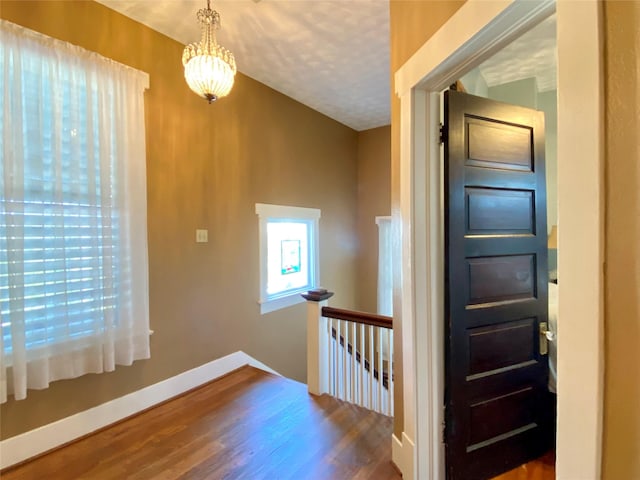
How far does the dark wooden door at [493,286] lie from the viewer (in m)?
1.61

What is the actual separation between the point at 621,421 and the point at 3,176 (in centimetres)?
271

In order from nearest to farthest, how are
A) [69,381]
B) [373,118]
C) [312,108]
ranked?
[69,381]
[312,108]
[373,118]

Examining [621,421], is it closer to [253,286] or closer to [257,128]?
[253,286]

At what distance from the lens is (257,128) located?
336cm

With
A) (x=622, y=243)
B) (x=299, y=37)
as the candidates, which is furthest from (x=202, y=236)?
(x=622, y=243)

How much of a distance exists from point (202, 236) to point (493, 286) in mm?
2342

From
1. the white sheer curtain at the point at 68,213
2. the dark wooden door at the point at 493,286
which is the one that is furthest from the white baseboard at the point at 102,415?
the dark wooden door at the point at 493,286

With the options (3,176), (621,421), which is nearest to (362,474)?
(621,421)

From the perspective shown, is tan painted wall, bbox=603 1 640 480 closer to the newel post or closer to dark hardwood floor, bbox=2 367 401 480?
dark hardwood floor, bbox=2 367 401 480

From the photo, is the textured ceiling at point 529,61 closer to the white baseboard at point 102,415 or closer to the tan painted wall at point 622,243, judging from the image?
the tan painted wall at point 622,243

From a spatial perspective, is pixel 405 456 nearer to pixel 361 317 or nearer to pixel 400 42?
pixel 361 317

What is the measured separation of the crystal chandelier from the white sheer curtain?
68cm

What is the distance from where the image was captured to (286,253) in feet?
12.9

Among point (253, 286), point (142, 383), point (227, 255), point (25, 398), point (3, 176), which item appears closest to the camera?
point (3, 176)
